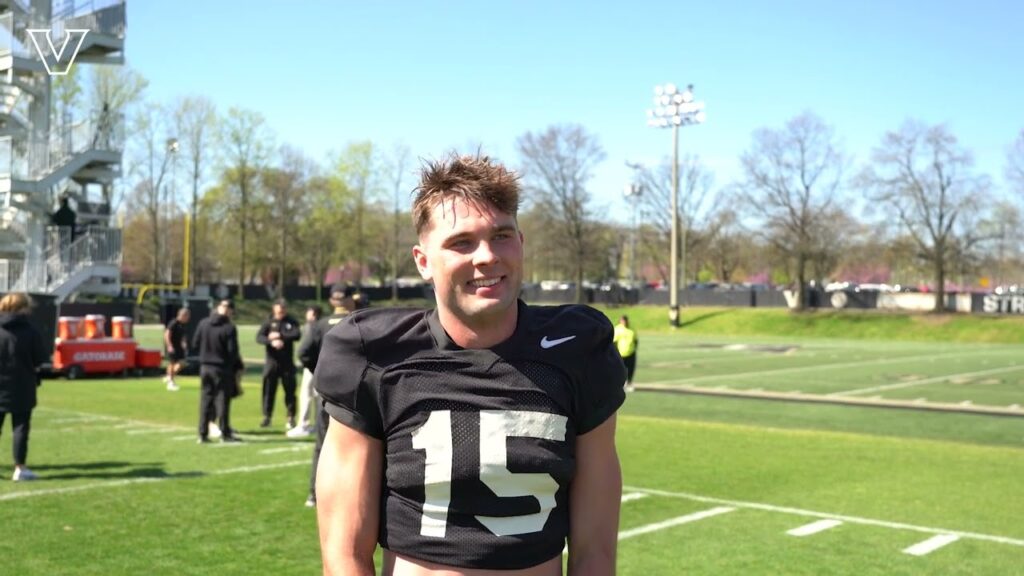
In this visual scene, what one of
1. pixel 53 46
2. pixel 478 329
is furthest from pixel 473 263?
pixel 53 46

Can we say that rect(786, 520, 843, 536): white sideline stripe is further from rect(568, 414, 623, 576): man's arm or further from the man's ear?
the man's ear

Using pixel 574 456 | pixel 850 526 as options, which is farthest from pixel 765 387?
A: pixel 574 456

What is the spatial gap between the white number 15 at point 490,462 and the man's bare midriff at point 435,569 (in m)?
0.08

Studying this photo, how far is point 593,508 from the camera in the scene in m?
2.57

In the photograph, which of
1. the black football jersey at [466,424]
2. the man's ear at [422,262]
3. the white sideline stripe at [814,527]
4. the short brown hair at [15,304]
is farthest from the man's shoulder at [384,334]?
the short brown hair at [15,304]

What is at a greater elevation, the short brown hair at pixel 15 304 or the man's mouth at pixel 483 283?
→ the man's mouth at pixel 483 283

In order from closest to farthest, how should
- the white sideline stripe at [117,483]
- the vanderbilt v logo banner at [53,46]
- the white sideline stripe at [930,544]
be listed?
the white sideline stripe at [930,544] → the white sideline stripe at [117,483] → the vanderbilt v logo banner at [53,46]

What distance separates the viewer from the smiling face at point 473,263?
95.4 inches

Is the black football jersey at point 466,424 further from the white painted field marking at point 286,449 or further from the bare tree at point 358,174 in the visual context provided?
the bare tree at point 358,174

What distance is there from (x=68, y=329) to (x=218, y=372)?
12.5 m

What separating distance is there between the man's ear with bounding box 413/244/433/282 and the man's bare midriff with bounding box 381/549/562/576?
689 millimetres

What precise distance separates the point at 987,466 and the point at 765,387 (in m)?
10.9

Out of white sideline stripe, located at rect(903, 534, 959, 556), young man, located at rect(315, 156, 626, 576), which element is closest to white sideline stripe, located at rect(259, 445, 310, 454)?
white sideline stripe, located at rect(903, 534, 959, 556)

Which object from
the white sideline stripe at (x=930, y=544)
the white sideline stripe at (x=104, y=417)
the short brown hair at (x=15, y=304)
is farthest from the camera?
the white sideline stripe at (x=104, y=417)
